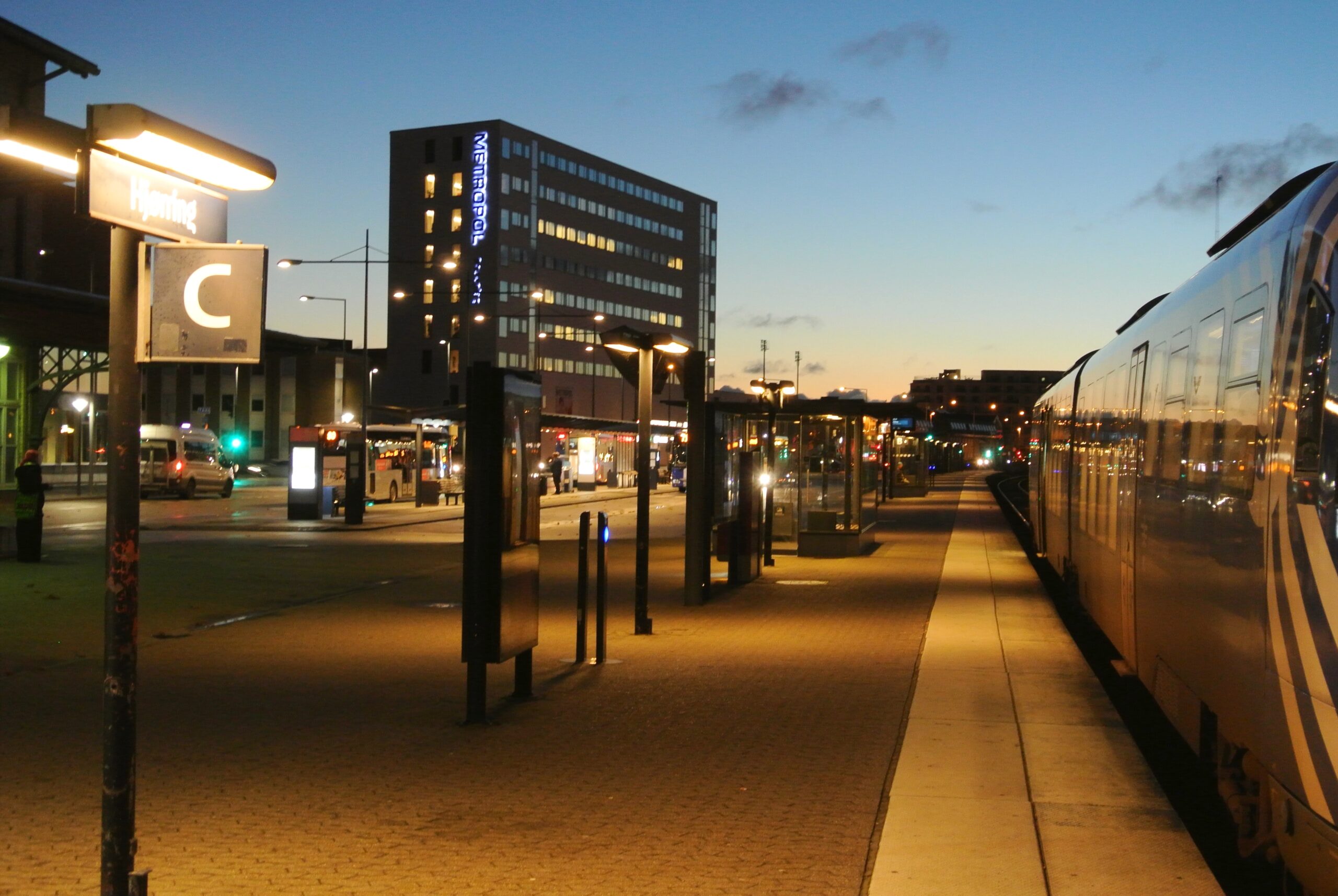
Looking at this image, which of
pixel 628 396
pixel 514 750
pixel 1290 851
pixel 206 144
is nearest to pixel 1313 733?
pixel 1290 851

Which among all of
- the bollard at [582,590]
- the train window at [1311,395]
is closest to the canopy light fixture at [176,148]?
the train window at [1311,395]

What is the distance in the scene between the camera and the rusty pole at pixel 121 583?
4500 mm

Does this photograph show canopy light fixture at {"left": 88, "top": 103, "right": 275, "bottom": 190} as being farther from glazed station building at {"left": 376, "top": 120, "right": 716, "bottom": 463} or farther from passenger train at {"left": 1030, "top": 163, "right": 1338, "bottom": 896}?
glazed station building at {"left": 376, "top": 120, "right": 716, "bottom": 463}

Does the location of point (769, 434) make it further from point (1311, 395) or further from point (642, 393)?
point (1311, 395)

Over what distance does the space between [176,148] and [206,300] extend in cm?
52

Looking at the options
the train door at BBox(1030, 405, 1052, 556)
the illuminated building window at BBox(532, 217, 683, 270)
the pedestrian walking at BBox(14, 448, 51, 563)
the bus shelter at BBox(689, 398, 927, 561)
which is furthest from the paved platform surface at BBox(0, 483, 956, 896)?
the illuminated building window at BBox(532, 217, 683, 270)

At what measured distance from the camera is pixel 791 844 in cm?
653

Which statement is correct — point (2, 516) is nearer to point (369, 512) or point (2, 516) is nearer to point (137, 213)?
point (369, 512)

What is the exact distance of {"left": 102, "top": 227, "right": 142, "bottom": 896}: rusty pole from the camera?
4500 mm

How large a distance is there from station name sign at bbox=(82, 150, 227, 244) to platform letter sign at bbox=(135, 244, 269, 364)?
0.35ft

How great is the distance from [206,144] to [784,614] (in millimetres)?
12257

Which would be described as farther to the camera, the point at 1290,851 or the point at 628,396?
the point at 628,396

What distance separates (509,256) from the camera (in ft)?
345

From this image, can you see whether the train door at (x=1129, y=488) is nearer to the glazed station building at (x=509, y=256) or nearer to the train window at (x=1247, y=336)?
the train window at (x=1247, y=336)
